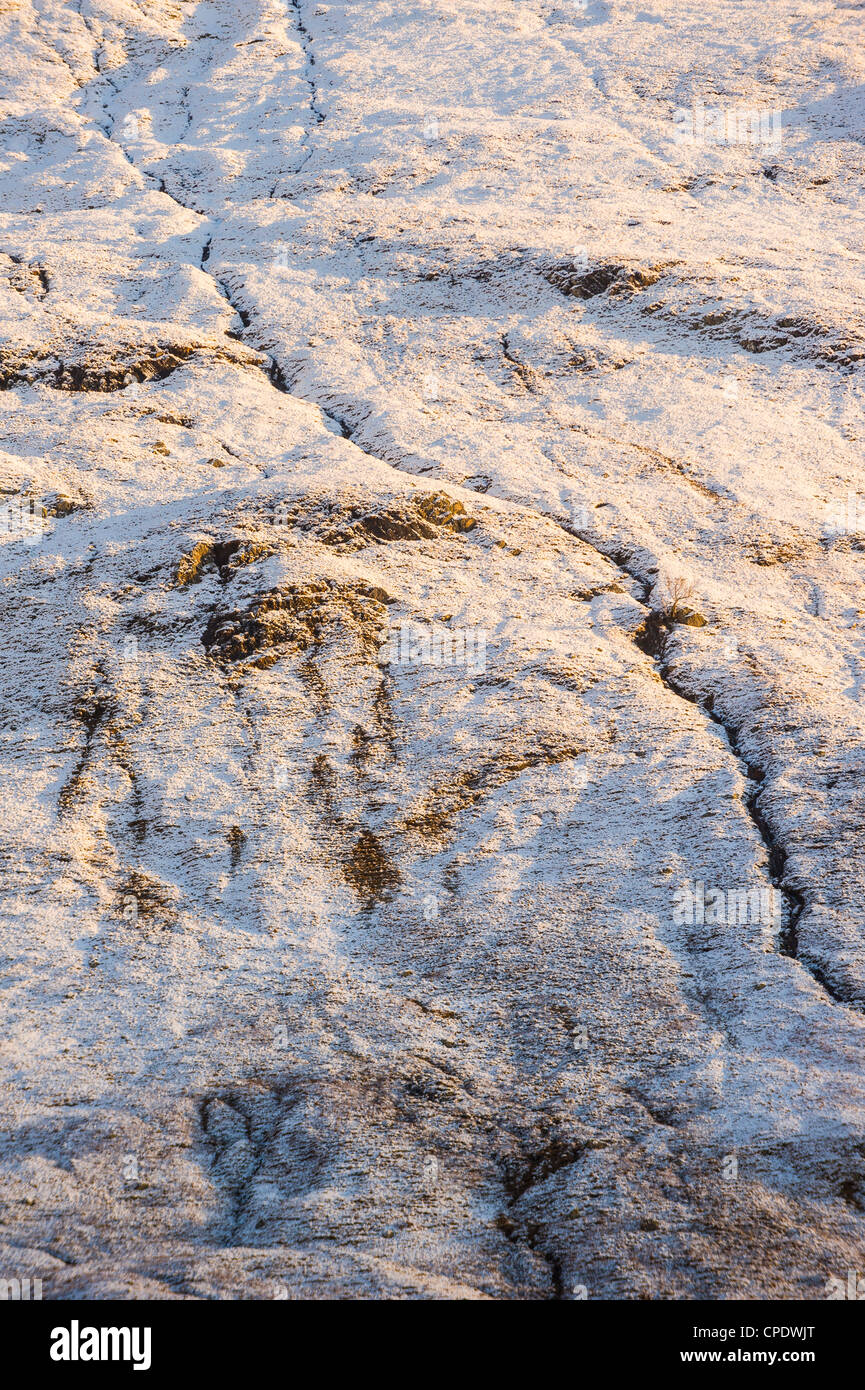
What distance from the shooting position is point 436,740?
965 inches

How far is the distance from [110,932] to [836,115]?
76429 mm

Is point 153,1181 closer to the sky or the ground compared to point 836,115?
closer to the ground

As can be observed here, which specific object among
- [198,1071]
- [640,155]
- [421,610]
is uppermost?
[640,155]

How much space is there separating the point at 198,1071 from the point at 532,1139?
21.0 ft

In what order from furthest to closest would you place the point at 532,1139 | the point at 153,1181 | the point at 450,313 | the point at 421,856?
the point at 450,313 < the point at 421,856 < the point at 532,1139 < the point at 153,1181

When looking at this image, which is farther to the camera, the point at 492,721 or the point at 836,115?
the point at 836,115

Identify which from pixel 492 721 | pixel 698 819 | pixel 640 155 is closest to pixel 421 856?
pixel 492 721

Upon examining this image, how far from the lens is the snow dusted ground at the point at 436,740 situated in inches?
554

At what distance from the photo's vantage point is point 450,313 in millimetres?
48281

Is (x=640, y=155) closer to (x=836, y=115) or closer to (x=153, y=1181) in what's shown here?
(x=836, y=115)

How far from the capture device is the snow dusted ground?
14062 millimetres

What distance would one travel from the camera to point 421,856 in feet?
70.8
